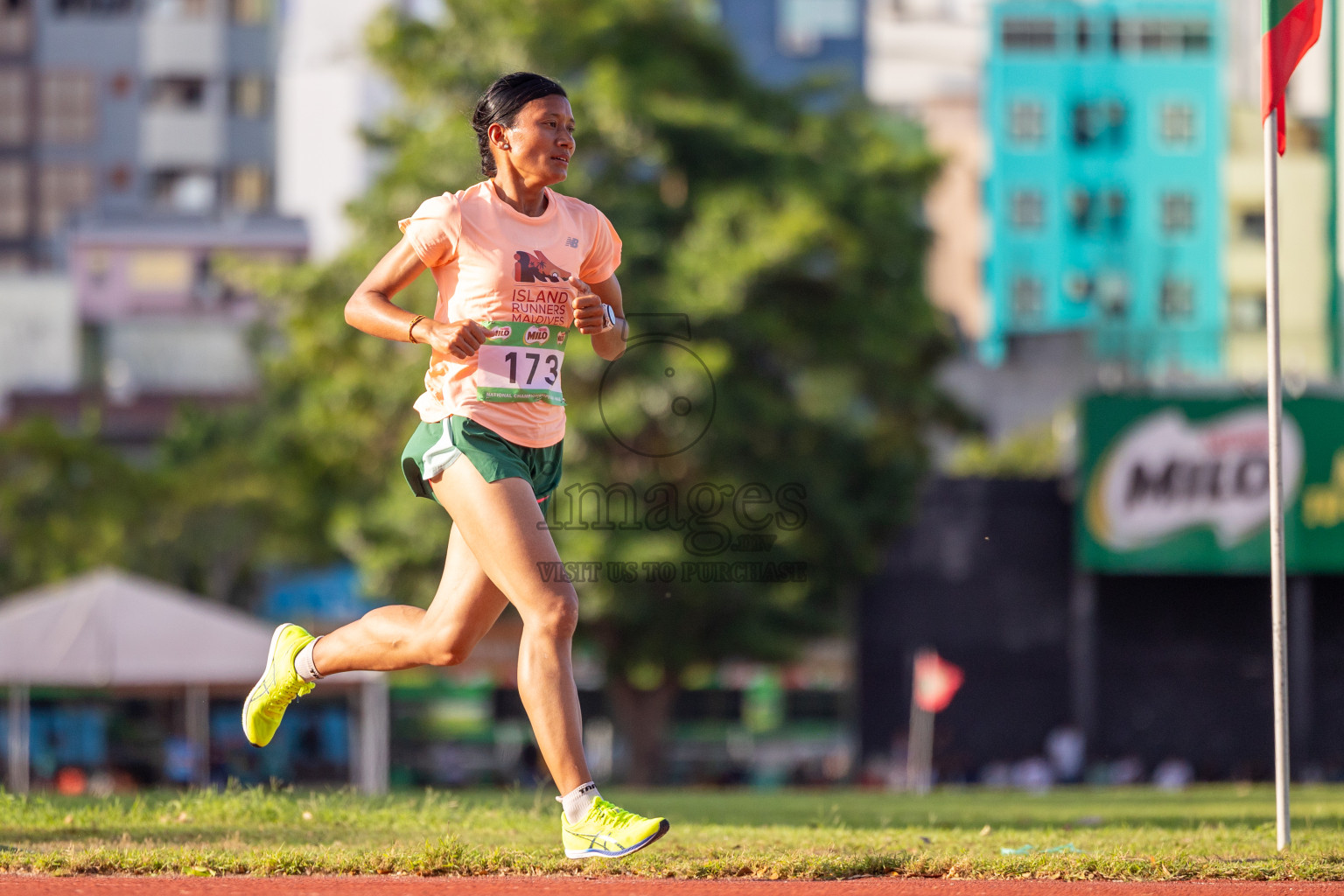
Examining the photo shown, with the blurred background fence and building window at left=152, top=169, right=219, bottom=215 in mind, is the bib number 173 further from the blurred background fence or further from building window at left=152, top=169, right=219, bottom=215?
building window at left=152, top=169, right=219, bottom=215

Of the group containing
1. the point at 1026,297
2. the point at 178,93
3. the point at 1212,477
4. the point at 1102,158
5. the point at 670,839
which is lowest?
the point at 670,839

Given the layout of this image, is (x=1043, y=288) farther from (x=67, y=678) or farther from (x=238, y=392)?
(x=67, y=678)

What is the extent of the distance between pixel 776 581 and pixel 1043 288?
43795 millimetres

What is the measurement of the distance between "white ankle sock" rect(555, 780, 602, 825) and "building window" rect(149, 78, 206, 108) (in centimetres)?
6394

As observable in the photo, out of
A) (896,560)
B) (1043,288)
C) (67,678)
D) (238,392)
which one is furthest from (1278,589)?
(1043,288)

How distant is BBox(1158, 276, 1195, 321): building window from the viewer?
67.2 meters

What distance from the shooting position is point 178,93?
6656 centimetres

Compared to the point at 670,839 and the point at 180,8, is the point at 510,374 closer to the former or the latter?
the point at 670,839

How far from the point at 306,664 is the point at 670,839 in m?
1.27

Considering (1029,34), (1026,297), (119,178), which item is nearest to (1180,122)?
(1029,34)

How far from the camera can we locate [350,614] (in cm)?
Result: 4447

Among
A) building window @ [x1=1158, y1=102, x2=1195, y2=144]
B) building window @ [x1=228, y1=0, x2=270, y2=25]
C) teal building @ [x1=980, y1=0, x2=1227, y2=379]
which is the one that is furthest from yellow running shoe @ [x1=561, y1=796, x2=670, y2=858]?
building window @ [x1=1158, y1=102, x2=1195, y2=144]

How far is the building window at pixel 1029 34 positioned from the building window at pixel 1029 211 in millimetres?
4840

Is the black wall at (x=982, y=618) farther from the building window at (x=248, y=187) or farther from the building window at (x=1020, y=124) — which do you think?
the building window at (x=248, y=187)
